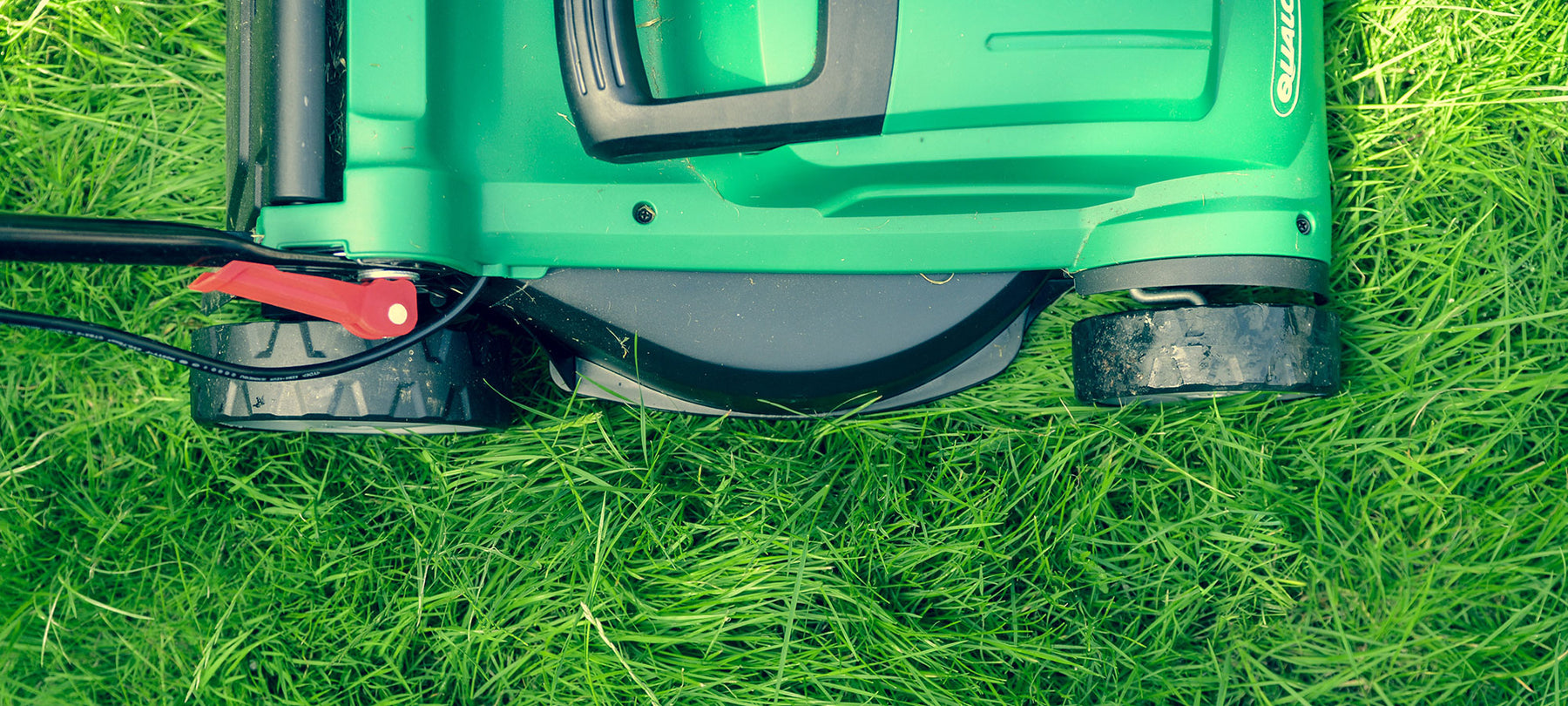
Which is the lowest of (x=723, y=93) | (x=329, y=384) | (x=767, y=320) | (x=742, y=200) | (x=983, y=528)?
(x=983, y=528)

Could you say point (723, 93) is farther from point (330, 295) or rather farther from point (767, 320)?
point (330, 295)

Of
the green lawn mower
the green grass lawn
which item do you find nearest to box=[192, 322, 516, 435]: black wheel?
the green lawn mower

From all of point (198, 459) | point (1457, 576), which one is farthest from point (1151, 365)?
point (198, 459)

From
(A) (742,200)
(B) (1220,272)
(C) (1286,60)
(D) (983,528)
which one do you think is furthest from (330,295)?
(C) (1286,60)

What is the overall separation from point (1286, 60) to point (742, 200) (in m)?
0.82

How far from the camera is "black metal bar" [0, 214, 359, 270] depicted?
1.06m

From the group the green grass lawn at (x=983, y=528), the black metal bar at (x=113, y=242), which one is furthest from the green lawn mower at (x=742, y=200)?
the green grass lawn at (x=983, y=528)

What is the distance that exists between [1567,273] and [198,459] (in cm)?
259

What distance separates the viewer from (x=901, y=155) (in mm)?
1206

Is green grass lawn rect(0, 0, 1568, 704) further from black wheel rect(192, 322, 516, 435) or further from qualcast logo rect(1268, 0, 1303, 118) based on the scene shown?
qualcast logo rect(1268, 0, 1303, 118)

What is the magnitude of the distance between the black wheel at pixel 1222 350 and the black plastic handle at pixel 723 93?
570mm

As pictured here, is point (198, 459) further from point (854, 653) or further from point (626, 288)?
point (854, 653)

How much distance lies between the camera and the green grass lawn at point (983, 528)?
155cm

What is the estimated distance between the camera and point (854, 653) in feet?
5.00
